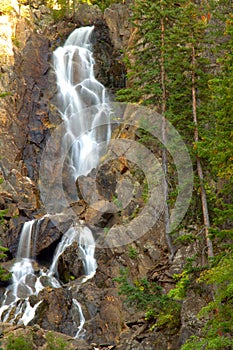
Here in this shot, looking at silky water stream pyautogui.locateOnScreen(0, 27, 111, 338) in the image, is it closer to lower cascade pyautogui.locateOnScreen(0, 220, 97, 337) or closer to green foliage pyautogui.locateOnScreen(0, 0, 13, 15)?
lower cascade pyautogui.locateOnScreen(0, 220, 97, 337)

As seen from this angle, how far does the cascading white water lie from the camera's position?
112ft

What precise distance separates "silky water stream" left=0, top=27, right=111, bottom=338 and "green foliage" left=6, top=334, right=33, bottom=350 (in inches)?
228

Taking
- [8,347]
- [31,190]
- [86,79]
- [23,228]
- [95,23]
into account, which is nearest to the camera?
[8,347]

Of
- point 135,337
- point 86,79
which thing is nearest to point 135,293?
point 135,337

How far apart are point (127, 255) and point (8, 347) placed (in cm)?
909

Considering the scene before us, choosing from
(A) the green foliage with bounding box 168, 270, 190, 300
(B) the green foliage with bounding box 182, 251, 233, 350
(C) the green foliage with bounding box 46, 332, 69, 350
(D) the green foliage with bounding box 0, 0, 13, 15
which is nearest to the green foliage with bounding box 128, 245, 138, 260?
(C) the green foliage with bounding box 46, 332, 69, 350

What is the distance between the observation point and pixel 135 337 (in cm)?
1608

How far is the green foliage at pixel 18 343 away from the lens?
14.5m

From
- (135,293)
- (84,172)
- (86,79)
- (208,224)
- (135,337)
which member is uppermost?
(86,79)

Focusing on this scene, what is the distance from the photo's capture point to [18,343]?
47.9 feet

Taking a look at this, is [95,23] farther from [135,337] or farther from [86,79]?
[135,337]

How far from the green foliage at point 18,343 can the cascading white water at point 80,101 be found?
1864cm

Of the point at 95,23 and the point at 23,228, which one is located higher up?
the point at 95,23

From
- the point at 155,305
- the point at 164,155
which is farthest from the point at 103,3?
the point at 155,305
